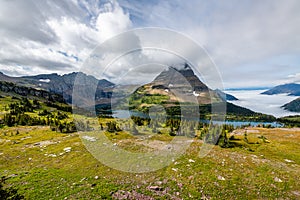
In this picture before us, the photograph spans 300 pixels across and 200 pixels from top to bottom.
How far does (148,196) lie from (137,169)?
4.66 m

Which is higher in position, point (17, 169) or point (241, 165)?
point (241, 165)

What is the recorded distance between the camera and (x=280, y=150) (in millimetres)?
26797

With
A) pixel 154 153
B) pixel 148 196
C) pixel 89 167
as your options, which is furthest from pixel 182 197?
pixel 89 167

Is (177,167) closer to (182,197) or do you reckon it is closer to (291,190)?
(182,197)

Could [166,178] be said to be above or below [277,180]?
below

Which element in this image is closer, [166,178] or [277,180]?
[277,180]

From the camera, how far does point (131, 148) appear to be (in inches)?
967

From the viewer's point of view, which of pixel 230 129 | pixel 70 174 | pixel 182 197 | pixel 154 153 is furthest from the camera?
pixel 230 129

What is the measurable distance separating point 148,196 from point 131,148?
12070 mm

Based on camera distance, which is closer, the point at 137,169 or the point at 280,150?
the point at 137,169

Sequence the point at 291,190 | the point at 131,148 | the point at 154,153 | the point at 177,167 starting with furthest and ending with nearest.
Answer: the point at 131,148 → the point at 154,153 → the point at 177,167 → the point at 291,190

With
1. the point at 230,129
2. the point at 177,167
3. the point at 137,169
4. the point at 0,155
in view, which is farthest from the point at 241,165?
the point at 230,129

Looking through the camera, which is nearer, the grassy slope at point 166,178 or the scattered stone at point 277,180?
the grassy slope at point 166,178

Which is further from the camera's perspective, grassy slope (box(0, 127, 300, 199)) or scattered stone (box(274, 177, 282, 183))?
scattered stone (box(274, 177, 282, 183))
